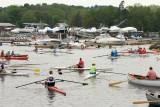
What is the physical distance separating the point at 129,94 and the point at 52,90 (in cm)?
780

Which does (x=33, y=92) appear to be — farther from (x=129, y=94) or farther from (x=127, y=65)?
(x=127, y=65)

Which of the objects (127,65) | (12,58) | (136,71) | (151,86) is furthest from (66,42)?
(151,86)

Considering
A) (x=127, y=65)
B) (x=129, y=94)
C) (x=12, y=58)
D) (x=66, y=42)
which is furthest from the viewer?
(x=66, y=42)

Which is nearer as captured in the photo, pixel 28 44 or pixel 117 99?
pixel 117 99

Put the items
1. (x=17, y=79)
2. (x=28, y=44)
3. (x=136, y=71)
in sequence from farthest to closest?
1. (x=28, y=44)
2. (x=136, y=71)
3. (x=17, y=79)

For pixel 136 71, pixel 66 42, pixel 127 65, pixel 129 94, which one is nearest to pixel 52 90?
pixel 129 94

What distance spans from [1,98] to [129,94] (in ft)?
41.6

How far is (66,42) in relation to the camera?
10862 cm

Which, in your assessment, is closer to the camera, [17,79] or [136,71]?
[17,79]

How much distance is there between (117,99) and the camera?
113ft

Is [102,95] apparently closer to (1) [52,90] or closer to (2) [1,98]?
(1) [52,90]

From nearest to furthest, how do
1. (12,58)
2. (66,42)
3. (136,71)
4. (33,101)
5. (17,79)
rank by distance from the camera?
(33,101)
(17,79)
(136,71)
(12,58)
(66,42)

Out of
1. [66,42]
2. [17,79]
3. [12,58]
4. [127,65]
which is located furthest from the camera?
[66,42]

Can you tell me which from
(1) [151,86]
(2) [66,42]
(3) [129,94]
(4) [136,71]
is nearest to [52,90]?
(3) [129,94]
